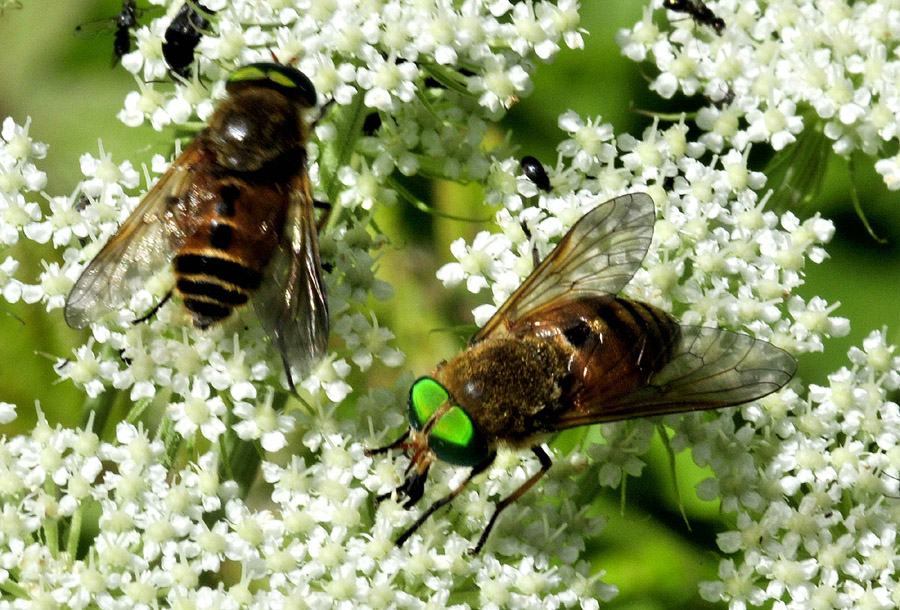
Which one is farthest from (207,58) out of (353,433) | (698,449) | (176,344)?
→ (698,449)

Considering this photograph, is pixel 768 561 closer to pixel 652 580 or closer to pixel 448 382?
pixel 652 580

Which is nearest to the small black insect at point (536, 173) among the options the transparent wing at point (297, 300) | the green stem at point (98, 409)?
the transparent wing at point (297, 300)

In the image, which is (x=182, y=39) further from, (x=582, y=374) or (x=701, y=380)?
(x=701, y=380)

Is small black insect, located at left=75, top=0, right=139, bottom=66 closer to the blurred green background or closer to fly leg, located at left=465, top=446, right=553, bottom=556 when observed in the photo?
the blurred green background

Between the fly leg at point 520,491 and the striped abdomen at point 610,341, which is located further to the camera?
the fly leg at point 520,491

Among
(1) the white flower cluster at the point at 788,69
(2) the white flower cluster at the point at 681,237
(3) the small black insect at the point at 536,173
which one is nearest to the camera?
(2) the white flower cluster at the point at 681,237

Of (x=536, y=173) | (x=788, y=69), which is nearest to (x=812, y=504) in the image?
(x=536, y=173)

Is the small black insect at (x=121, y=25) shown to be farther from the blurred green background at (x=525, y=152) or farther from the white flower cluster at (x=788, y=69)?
the white flower cluster at (x=788, y=69)
